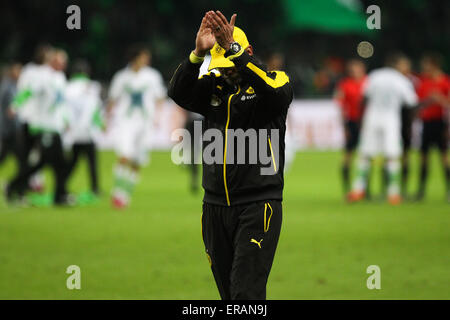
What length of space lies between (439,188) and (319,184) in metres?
2.77

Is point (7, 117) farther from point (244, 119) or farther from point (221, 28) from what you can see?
point (221, 28)

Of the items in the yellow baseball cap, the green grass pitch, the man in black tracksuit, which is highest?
the yellow baseball cap

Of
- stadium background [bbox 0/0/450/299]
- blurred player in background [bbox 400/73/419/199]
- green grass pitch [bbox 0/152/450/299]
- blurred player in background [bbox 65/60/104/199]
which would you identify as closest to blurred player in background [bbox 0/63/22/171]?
stadium background [bbox 0/0/450/299]

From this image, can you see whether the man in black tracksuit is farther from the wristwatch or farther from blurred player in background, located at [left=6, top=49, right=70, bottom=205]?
blurred player in background, located at [left=6, top=49, right=70, bottom=205]

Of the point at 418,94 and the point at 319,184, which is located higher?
the point at 418,94

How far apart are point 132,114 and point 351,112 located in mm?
4637

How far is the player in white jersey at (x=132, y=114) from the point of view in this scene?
16984 mm

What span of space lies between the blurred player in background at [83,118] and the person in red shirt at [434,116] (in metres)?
6.22

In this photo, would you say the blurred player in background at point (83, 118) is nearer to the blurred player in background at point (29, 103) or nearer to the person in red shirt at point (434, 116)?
the blurred player in background at point (29, 103)

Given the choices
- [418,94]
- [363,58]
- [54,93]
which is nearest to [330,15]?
[363,58]

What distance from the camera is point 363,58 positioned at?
4241 centimetres

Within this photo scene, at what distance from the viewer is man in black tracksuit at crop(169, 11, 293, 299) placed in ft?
21.0

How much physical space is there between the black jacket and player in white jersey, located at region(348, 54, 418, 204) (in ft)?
36.1
